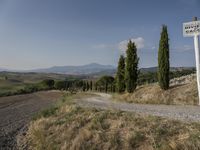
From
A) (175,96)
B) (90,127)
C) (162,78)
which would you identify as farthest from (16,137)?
(162,78)

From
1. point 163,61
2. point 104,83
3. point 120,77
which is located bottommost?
point 104,83

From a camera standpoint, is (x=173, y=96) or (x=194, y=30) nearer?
(x=194, y=30)

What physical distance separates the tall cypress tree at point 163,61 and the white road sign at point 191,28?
1183 cm

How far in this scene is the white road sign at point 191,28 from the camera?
41.7ft

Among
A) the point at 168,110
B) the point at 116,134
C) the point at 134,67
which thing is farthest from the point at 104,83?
the point at 116,134

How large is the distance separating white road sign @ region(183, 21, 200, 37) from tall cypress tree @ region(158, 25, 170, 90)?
11.8 meters

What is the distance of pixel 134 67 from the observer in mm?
31500

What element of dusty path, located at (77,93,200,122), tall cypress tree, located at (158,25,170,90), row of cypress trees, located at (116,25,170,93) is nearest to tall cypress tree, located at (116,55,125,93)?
row of cypress trees, located at (116,25,170,93)

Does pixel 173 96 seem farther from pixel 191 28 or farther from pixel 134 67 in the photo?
pixel 134 67

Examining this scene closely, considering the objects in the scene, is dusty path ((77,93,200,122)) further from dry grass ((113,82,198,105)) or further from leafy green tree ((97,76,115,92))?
leafy green tree ((97,76,115,92))

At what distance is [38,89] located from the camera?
90.1 meters

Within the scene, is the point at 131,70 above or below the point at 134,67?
below

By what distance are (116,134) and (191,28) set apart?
22.5 feet

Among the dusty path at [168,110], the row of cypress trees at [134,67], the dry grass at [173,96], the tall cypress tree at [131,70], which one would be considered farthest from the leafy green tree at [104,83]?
the dusty path at [168,110]
